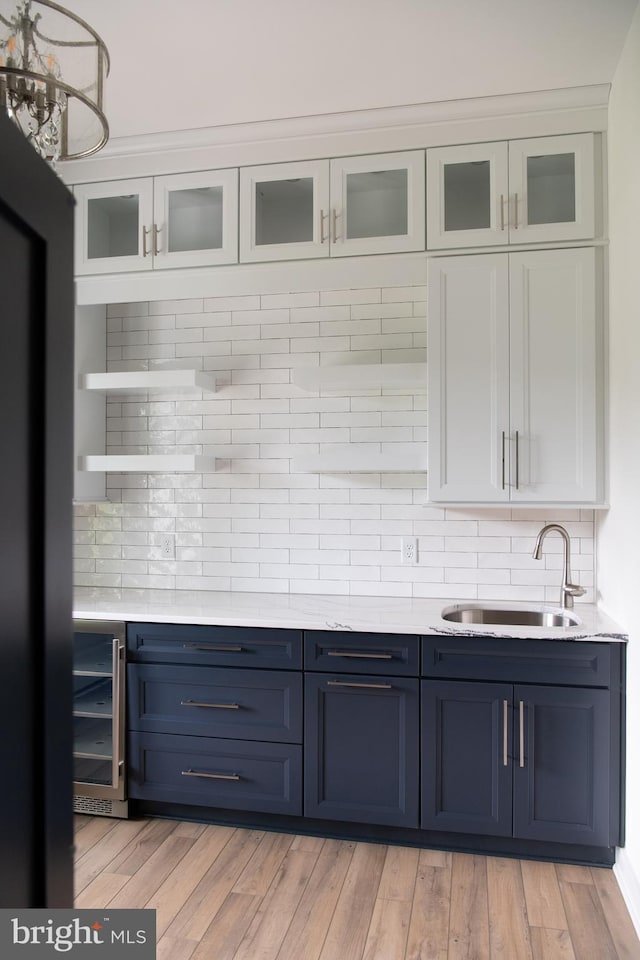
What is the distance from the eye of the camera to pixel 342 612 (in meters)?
2.91

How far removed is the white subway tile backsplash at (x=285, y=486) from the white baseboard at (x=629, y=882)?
1062 millimetres

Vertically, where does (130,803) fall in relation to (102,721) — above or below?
below

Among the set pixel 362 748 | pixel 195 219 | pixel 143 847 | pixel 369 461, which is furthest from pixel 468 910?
pixel 195 219

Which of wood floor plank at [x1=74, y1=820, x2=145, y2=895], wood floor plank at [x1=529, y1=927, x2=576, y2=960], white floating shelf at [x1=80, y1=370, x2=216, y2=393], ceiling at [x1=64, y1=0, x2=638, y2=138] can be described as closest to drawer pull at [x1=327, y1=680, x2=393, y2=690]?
wood floor plank at [x1=529, y1=927, x2=576, y2=960]

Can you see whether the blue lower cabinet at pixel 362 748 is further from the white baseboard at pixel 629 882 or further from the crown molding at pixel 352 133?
the crown molding at pixel 352 133

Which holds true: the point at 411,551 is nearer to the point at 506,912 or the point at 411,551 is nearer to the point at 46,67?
the point at 506,912

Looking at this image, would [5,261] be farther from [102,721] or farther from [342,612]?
[102,721]

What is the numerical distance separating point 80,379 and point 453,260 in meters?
1.81

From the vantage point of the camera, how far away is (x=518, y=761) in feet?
8.46

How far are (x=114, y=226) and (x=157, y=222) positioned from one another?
24cm

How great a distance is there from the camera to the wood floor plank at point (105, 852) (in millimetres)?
2502

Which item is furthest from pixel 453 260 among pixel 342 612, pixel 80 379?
pixel 80 379

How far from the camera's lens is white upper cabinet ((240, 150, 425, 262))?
289 centimetres

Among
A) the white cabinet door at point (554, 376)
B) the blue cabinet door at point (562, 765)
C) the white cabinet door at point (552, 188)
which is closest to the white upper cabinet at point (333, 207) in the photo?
the white cabinet door at point (552, 188)
